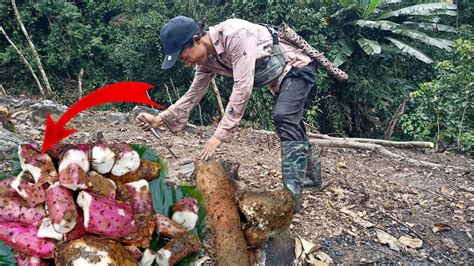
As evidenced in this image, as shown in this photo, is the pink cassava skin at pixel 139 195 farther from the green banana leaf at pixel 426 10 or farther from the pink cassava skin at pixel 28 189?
the green banana leaf at pixel 426 10

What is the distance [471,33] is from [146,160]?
→ 12224 millimetres

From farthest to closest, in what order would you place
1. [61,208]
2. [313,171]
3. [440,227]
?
1. [313,171]
2. [440,227]
3. [61,208]

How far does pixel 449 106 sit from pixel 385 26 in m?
3.24

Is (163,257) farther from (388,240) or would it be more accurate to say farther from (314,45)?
(314,45)

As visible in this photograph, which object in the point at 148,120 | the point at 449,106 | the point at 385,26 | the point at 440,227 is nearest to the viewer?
the point at 148,120

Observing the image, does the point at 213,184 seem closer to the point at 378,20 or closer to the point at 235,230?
the point at 235,230

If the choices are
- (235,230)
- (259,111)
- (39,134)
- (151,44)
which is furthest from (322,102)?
(235,230)

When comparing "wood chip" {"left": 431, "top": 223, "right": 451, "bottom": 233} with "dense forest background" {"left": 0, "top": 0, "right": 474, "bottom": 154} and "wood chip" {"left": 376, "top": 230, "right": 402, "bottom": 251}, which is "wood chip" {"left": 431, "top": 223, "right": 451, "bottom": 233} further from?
"dense forest background" {"left": 0, "top": 0, "right": 474, "bottom": 154}

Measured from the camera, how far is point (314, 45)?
32.7 ft

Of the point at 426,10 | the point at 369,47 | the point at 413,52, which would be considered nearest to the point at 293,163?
the point at 369,47

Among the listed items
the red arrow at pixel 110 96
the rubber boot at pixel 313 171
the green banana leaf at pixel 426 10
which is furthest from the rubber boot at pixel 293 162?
the green banana leaf at pixel 426 10

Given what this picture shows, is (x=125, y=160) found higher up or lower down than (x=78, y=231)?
higher up

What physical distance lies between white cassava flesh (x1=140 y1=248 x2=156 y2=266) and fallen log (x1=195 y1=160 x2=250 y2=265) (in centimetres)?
67

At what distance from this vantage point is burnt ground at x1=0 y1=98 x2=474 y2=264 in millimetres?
2658
